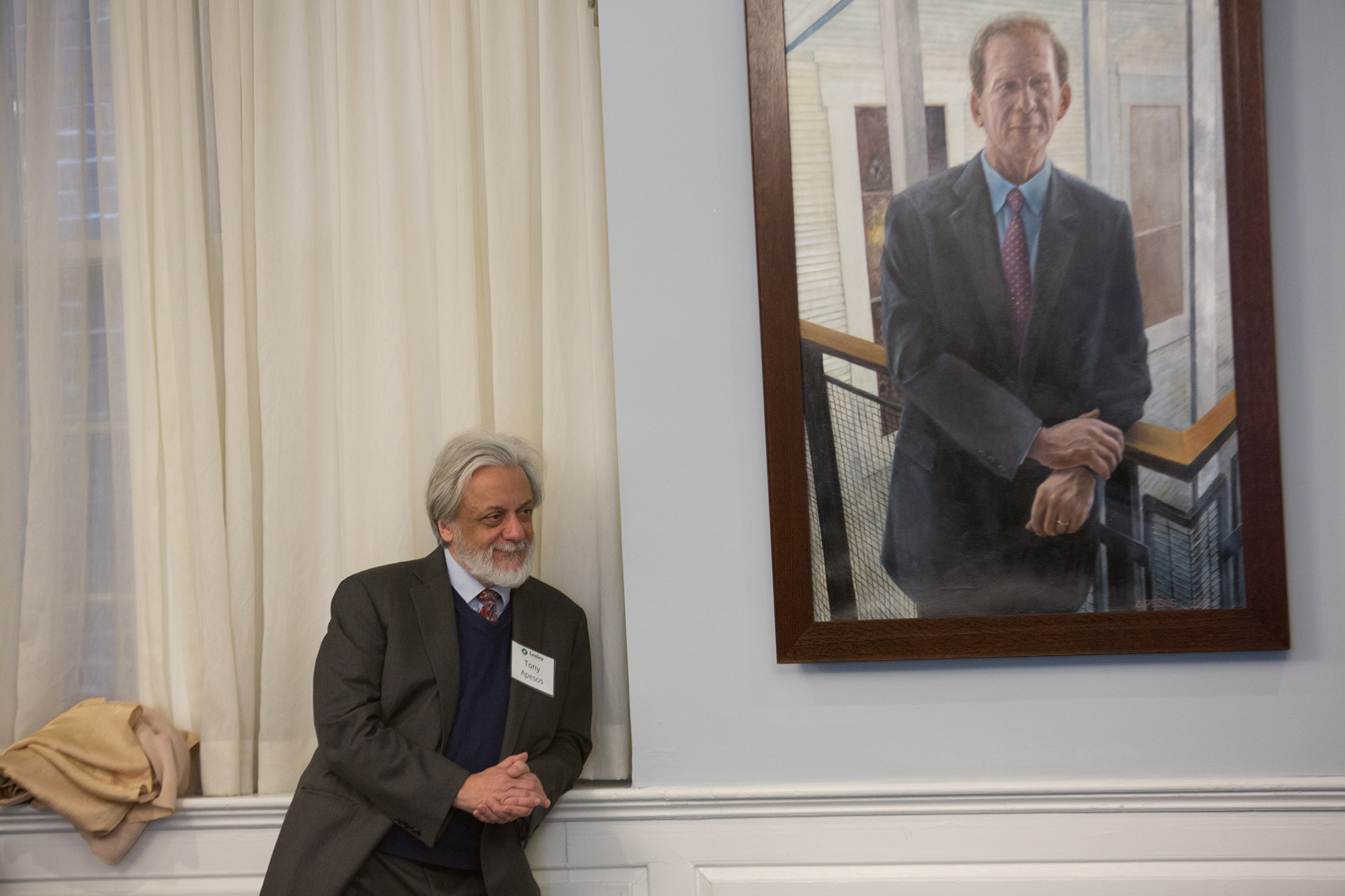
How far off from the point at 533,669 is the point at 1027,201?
1.48 meters

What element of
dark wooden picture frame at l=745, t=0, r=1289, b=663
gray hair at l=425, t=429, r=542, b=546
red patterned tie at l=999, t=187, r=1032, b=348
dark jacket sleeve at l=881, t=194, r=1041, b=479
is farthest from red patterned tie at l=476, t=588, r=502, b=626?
red patterned tie at l=999, t=187, r=1032, b=348

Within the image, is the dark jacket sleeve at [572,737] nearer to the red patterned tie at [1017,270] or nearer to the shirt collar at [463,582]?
the shirt collar at [463,582]

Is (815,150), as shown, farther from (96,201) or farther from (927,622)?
(96,201)

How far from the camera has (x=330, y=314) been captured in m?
2.45

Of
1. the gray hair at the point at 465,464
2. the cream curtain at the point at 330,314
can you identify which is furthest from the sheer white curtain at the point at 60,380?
the gray hair at the point at 465,464

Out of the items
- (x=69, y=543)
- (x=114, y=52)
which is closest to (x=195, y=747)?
(x=69, y=543)

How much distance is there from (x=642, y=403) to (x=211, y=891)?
161 centimetres

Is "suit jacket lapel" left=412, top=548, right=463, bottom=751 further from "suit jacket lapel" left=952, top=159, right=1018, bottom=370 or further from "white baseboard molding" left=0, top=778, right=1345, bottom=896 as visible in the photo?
"suit jacket lapel" left=952, top=159, right=1018, bottom=370

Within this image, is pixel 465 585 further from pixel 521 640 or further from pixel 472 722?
pixel 472 722

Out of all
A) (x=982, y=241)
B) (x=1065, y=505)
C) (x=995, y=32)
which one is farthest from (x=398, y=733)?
(x=995, y=32)

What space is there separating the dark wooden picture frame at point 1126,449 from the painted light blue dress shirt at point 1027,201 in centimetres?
37

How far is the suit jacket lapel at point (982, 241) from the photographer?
198 centimetres

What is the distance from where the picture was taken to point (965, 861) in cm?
203

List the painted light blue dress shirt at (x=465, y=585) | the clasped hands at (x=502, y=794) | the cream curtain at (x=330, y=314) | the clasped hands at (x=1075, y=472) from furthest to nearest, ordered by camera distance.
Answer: the cream curtain at (x=330, y=314)
the painted light blue dress shirt at (x=465, y=585)
the clasped hands at (x=1075, y=472)
the clasped hands at (x=502, y=794)
